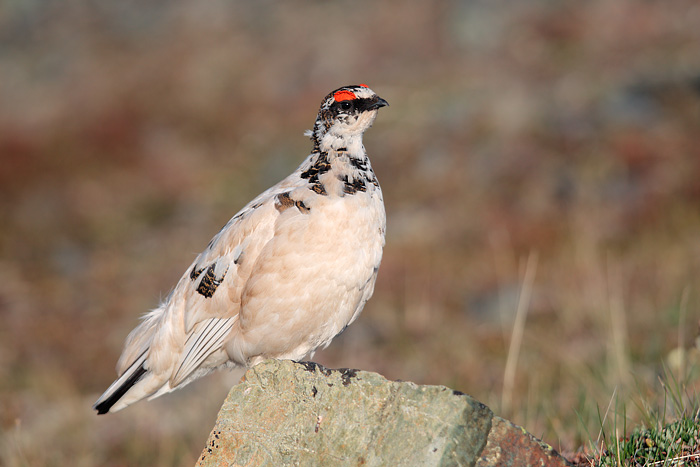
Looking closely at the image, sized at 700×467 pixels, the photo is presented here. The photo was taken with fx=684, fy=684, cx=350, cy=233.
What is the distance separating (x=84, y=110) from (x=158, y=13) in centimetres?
712

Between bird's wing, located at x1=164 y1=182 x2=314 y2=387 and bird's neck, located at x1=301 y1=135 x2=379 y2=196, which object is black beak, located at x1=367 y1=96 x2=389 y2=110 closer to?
bird's neck, located at x1=301 y1=135 x2=379 y2=196

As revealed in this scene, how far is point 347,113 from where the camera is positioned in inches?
134

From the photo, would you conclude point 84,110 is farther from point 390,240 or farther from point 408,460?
point 408,460

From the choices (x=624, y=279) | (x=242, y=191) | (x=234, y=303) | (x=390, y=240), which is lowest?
(x=234, y=303)

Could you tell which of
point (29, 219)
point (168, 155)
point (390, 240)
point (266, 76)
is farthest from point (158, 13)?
point (390, 240)

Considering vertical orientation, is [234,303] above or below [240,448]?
above

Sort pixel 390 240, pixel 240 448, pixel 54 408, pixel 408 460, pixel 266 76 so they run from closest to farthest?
pixel 408 460, pixel 240 448, pixel 54 408, pixel 390 240, pixel 266 76

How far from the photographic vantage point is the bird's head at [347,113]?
341cm

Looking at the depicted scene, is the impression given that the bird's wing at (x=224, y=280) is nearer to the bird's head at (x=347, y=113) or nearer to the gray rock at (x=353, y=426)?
the bird's head at (x=347, y=113)

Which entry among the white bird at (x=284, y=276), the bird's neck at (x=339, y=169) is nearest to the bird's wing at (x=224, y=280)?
the white bird at (x=284, y=276)

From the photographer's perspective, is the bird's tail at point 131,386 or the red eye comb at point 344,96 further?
the bird's tail at point 131,386

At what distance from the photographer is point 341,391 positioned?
2547mm

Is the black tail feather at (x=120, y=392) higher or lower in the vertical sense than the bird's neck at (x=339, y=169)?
lower

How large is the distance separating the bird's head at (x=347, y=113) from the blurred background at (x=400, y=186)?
169 centimetres
